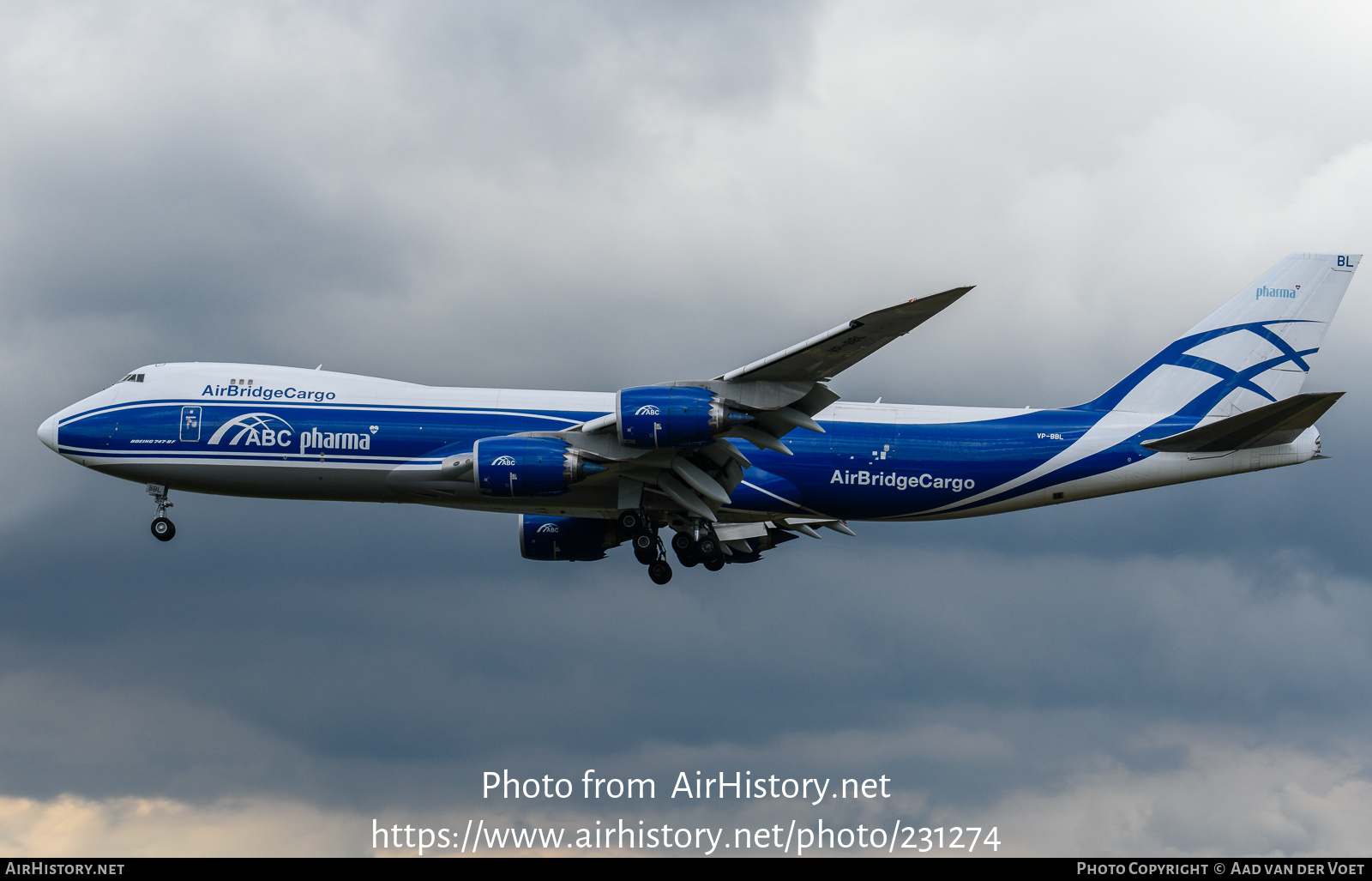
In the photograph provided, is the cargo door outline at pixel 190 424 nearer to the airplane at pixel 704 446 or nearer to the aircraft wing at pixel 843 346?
the airplane at pixel 704 446

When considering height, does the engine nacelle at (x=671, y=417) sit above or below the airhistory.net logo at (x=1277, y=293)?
below

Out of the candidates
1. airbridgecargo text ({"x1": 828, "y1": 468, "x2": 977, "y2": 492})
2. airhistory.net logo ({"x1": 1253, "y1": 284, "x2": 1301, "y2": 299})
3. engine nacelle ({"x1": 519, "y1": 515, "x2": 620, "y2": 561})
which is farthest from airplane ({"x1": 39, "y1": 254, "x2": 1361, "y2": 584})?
engine nacelle ({"x1": 519, "y1": 515, "x2": 620, "y2": 561})

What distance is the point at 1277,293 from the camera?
42469mm

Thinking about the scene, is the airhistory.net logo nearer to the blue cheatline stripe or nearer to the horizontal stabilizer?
the horizontal stabilizer

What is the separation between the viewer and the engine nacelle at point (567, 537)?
43719mm

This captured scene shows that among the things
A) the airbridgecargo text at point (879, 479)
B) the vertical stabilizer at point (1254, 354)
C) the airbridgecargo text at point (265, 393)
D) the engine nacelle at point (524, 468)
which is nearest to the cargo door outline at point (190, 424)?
the airbridgecargo text at point (265, 393)

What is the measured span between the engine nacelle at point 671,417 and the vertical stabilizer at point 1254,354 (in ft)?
49.1

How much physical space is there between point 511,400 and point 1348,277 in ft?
90.6

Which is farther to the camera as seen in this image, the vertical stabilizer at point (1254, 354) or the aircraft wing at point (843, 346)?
the vertical stabilizer at point (1254, 354)

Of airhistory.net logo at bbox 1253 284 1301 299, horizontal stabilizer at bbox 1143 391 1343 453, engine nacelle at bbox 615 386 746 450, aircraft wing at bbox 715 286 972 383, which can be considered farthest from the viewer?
airhistory.net logo at bbox 1253 284 1301 299

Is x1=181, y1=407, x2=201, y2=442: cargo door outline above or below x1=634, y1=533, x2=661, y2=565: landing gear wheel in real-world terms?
above

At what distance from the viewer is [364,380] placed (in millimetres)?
40188

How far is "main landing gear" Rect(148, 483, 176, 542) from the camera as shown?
40.5 metres

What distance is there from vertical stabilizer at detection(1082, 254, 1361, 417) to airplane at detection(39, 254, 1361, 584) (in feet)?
0.21
